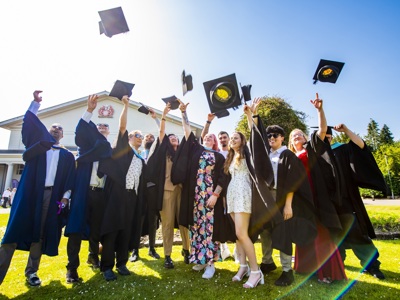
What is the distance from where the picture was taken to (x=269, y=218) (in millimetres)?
3430

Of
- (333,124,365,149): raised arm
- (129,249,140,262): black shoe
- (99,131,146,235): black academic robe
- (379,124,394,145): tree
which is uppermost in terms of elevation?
(379,124,394,145): tree

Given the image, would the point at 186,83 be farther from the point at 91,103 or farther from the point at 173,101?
the point at 91,103

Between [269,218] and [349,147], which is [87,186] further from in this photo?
[349,147]

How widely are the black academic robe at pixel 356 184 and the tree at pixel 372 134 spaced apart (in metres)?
73.3

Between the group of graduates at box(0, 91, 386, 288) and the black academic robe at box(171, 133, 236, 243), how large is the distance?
0.02m

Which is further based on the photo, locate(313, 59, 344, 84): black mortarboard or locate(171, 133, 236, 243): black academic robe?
locate(313, 59, 344, 84): black mortarboard

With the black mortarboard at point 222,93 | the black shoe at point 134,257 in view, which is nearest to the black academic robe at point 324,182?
the black mortarboard at point 222,93

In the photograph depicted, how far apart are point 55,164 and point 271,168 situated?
332 centimetres

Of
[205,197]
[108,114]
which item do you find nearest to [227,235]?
[205,197]

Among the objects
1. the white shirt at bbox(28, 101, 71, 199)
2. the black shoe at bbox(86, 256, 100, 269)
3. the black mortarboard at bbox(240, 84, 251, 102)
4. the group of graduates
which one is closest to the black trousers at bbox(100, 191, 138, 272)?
the group of graduates

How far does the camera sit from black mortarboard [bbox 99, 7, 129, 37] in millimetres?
4824

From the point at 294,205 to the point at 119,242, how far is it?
9.17ft

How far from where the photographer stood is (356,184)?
13.1ft

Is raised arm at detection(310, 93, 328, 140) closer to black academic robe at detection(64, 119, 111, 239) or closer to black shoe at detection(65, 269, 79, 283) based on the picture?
black academic robe at detection(64, 119, 111, 239)
